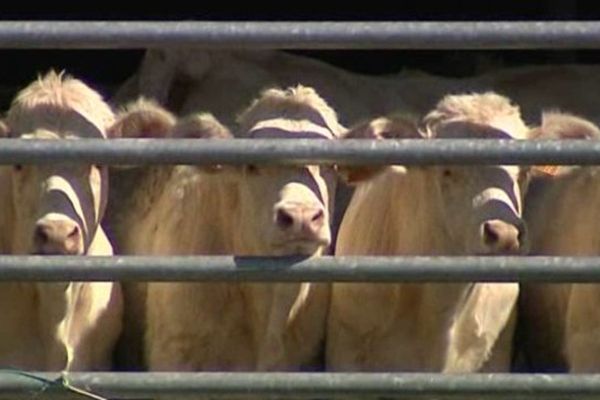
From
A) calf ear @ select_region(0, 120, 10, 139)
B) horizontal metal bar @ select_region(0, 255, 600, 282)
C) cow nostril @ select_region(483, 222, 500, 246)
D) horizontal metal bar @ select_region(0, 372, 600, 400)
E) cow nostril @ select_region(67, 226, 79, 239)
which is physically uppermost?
calf ear @ select_region(0, 120, 10, 139)

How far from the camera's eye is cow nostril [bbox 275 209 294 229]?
18.5ft

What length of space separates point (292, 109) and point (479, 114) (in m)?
0.54

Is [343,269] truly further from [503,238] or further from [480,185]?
[480,185]

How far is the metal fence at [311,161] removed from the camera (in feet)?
16.1

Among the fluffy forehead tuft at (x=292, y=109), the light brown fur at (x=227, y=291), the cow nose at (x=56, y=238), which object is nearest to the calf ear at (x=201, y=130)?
the light brown fur at (x=227, y=291)

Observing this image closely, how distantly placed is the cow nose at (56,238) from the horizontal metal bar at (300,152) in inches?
26.0

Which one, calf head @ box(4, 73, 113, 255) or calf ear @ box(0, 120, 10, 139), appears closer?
calf head @ box(4, 73, 113, 255)

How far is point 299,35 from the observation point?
4957mm

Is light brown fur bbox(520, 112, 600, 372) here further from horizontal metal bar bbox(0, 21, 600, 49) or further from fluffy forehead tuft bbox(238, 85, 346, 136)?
horizontal metal bar bbox(0, 21, 600, 49)

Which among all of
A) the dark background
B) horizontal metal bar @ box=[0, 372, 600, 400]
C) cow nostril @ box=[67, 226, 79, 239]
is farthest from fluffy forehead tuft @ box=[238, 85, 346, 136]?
the dark background

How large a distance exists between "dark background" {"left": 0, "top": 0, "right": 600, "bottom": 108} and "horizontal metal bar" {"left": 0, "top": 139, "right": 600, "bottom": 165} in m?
4.35
